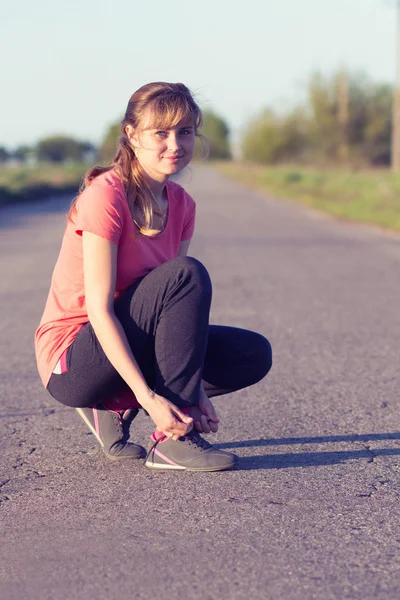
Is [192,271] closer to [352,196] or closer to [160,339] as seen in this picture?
[160,339]

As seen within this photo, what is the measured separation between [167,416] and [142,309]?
0.39 m

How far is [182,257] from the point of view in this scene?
333cm

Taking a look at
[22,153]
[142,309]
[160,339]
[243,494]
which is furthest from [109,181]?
[22,153]

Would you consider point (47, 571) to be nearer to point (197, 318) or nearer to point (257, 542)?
point (257, 542)

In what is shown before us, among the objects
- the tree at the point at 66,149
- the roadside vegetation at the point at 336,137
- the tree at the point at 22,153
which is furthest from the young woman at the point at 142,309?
the tree at the point at 66,149

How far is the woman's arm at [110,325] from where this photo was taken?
3.21 m

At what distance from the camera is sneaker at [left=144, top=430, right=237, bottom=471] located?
3.45 m

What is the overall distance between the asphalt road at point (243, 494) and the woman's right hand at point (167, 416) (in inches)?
8.9

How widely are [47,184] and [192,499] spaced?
37611 millimetres

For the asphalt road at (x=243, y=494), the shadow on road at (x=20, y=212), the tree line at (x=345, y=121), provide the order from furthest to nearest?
the tree line at (x=345, y=121), the shadow on road at (x=20, y=212), the asphalt road at (x=243, y=494)

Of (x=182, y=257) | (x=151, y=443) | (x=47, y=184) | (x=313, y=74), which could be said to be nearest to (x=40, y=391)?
(x=151, y=443)

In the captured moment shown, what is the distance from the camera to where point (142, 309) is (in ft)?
10.8

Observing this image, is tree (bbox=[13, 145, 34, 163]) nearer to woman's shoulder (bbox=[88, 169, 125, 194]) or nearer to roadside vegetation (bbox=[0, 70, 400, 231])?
roadside vegetation (bbox=[0, 70, 400, 231])

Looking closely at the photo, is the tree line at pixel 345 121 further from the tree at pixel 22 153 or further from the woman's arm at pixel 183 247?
the woman's arm at pixel 183 247
